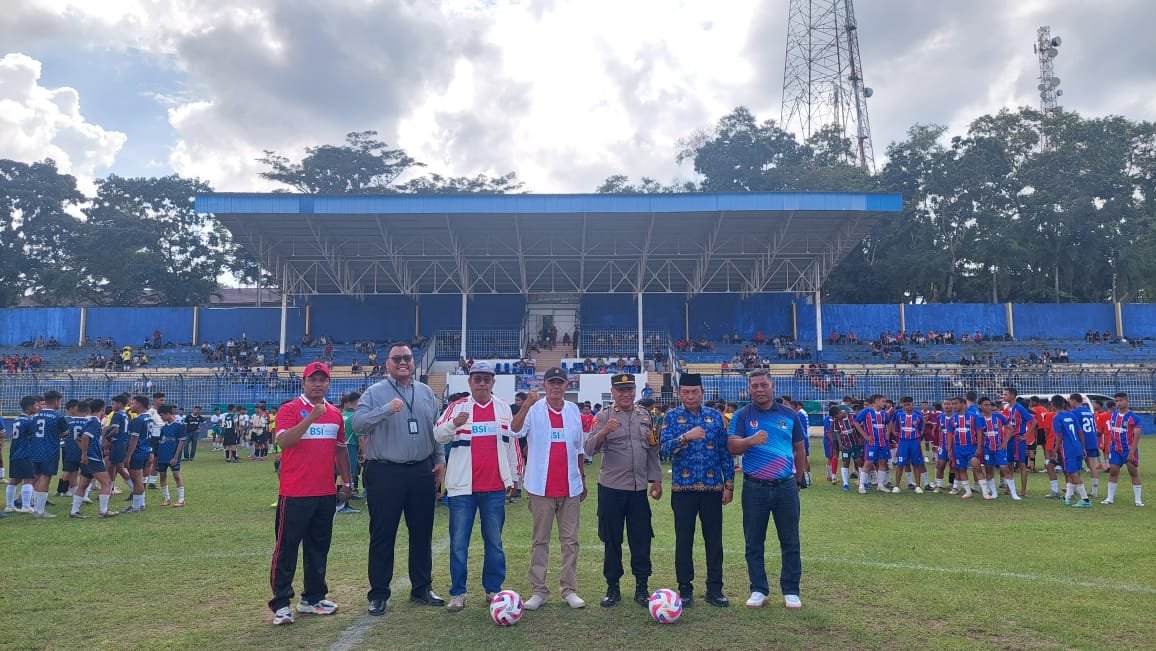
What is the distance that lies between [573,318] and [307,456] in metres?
36.0

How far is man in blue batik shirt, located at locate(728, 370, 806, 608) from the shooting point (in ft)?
19.3

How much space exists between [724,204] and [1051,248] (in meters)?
26.4

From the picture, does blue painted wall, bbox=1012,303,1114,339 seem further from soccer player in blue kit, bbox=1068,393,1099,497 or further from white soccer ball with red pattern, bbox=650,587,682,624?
white soccer ball with red pattern, bbox=650,587,682,624

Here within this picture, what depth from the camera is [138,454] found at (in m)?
11.4

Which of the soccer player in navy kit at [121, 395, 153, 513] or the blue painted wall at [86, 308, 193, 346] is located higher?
the blue painted wall at [86, 308, 193, 346]

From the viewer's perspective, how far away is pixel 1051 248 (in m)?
45.4

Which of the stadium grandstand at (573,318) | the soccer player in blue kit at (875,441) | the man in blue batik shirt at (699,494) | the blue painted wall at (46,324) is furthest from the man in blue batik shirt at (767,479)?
the blue painted wall at (46,324)

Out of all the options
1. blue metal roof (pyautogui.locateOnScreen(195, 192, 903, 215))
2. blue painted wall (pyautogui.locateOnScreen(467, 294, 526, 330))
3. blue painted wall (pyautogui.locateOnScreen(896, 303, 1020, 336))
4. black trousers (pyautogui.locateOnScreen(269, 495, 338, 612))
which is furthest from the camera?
blue painted wall (pyautogui.locateOnScreen(467, 294, 526, 330))

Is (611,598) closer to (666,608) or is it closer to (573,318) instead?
(666,608)

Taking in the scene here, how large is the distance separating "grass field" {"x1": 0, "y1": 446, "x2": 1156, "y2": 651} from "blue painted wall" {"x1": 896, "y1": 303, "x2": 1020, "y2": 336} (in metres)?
33.7

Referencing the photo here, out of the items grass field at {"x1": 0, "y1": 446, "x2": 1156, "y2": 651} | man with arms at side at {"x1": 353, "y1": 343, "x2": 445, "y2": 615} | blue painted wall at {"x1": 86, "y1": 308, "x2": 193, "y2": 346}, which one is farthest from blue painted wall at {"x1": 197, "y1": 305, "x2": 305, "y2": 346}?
man with arms at side at {"x1": 353, "y1": 343, "x2": 445, "y2": 615}

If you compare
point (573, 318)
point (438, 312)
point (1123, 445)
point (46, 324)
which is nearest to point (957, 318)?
point (573, 318)

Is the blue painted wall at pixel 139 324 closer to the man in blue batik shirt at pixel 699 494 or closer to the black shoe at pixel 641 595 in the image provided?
the black shoe at pixel 641 595

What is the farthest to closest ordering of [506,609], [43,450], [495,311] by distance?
[495,311], [43,450], [506,609]
